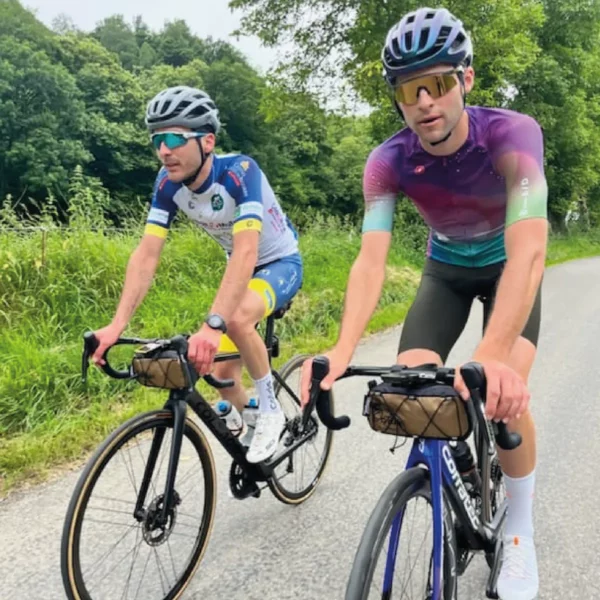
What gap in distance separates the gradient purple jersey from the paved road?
1490mm

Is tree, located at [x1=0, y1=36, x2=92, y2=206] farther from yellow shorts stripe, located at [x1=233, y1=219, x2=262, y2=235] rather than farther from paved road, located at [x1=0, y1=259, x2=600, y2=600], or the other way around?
yellow shorts stripe, located at [x1=233, y1=219, x2=262, y2=235]

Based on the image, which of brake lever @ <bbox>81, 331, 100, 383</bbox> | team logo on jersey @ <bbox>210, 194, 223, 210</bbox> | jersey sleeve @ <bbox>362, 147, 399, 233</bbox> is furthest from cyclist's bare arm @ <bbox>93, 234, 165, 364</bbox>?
jersey sleeve @ <bbox>362, 147, 399, 233</bbox>

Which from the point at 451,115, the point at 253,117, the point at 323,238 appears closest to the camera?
the point at 451,115

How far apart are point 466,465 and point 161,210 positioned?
1.94 meters

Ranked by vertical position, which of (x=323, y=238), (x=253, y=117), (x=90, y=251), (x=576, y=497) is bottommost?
(x=576, y=497)

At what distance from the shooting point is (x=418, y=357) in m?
2.40

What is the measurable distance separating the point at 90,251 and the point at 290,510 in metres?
4.29

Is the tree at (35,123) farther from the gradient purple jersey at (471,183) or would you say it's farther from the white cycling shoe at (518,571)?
the white cycling shoe at (518,571)

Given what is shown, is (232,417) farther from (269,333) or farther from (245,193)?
(245,193)

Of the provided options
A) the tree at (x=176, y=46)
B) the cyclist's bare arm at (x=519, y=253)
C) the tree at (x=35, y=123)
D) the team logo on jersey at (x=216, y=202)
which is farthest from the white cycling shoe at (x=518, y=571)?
the tree at (x=176, y=46)

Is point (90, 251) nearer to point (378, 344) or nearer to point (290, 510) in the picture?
point (378, 344)

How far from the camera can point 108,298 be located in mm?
6367

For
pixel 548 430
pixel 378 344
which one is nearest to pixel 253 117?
pixel 378 344

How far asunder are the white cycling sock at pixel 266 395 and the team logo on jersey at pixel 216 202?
0.90m
